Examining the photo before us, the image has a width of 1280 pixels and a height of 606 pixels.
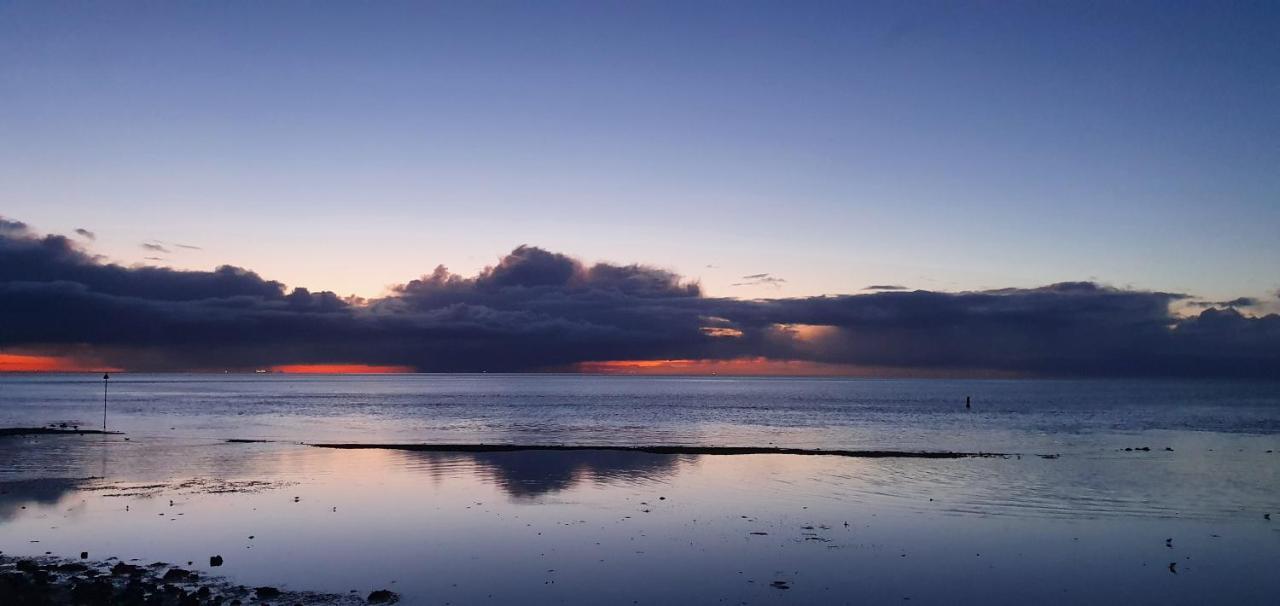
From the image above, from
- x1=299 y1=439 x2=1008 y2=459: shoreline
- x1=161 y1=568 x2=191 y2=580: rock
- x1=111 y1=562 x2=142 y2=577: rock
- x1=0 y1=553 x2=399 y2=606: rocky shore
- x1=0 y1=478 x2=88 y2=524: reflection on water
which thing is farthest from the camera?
x1=299 y1=439 x2=1008 y2=459: shoreline

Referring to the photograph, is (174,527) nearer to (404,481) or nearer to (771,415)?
(404,481)

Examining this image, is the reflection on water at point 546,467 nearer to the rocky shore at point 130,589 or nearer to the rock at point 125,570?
the rocky shore at point 130,589

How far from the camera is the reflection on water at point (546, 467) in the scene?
38.1 metres

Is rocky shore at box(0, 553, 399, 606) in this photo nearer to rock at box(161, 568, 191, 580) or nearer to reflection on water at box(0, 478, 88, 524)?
rock at box(161, 568, 191, 580)

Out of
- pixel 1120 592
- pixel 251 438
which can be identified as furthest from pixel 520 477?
pixel 251 438

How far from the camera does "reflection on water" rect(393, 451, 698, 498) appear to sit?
38.1 m

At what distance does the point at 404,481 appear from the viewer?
3819cm

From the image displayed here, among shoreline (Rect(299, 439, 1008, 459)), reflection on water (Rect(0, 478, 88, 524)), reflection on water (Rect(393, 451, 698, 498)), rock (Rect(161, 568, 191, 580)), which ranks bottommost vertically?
shoreline (Rect(299, 439, 1008, 459))

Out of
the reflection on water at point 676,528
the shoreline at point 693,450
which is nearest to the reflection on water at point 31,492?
the reflection on water at point 676,528

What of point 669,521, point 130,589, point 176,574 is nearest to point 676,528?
point 669,521

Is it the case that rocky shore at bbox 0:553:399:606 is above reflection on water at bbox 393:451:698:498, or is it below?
above

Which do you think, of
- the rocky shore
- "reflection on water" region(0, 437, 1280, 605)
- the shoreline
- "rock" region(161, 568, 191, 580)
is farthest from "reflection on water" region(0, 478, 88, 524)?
the shoreline

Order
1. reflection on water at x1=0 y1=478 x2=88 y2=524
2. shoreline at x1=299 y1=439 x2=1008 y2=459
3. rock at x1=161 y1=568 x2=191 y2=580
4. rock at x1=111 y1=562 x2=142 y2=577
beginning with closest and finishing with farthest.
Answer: rock at x1=161 y1=568 x2=191 y2=580 → rock at x1=111 y1=562 x2=142 y2=577 → reflection on water at x1=0 y1=478 x2=88 y2=524 → shoreline at x1=299 y1=439 x2=1008 y2=459

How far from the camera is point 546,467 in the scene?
4466 cm
